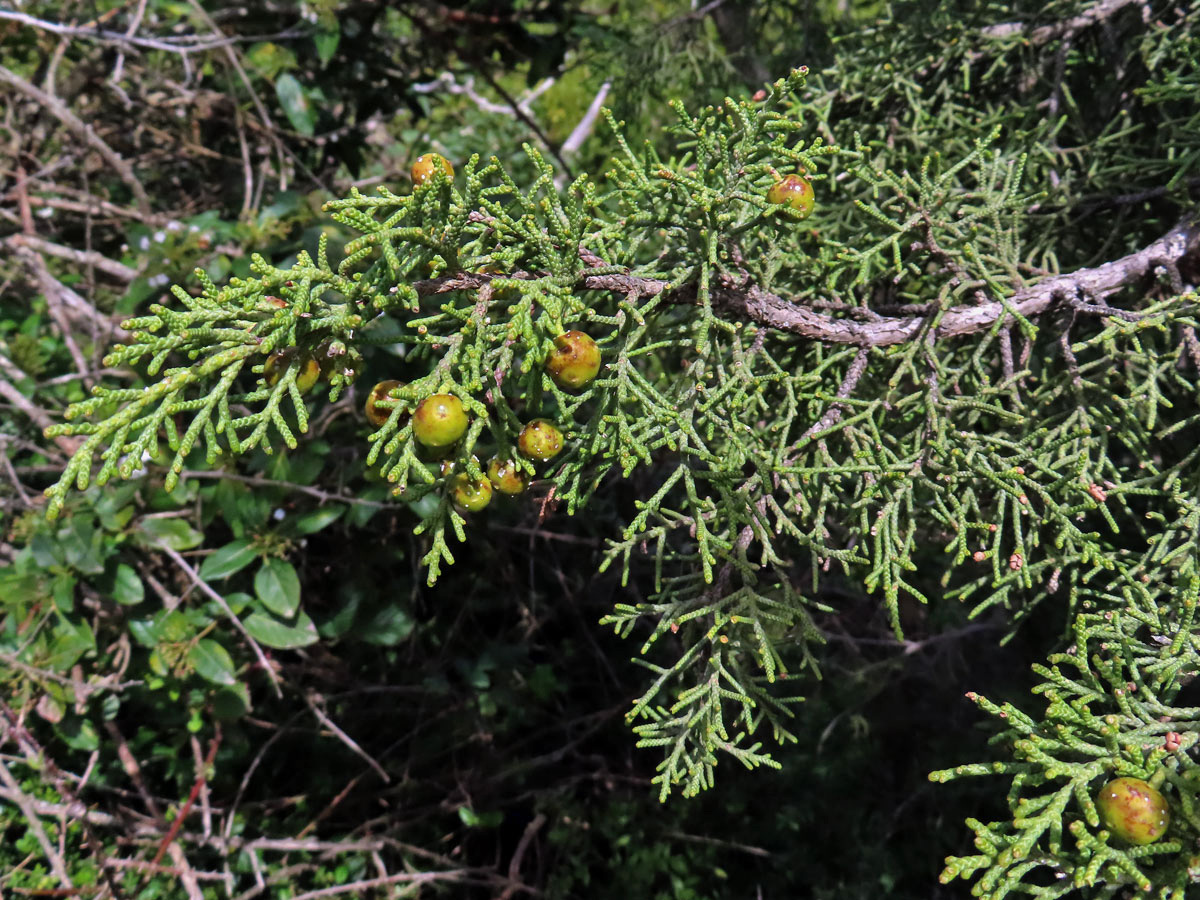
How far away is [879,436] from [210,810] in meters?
2.56

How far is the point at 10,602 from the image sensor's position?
234 cm

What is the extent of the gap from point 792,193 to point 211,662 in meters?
2.13

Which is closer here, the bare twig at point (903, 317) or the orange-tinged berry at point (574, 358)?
the orange-tinged berry at point (574, 358)

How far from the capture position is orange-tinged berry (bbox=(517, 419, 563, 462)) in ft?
3.83

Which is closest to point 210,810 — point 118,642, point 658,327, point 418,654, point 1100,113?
point 118,642

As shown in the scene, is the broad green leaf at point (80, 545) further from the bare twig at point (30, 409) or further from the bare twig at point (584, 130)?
the bare twig at point (584, 130)

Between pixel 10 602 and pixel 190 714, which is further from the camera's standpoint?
pixel 190 714

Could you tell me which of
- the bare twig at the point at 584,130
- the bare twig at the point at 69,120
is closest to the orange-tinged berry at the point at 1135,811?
the bare twig at the point at 69,120

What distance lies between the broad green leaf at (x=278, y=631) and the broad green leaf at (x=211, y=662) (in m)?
0.12

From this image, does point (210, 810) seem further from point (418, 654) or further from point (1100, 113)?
point (1100, 113)

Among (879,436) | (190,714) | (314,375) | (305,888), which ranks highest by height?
(314,375)

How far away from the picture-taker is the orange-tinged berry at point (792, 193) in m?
1.26

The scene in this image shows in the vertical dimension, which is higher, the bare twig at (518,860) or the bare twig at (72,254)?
the bare twig at (72,254)

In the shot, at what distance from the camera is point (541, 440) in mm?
1166
